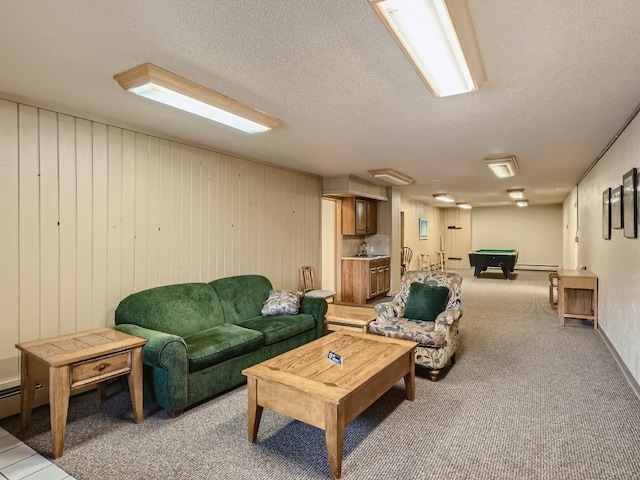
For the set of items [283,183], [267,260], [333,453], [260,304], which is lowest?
[333,453]

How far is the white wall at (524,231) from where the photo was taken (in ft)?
41.8

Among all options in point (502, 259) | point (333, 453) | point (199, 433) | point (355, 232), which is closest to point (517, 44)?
point (333, 453)

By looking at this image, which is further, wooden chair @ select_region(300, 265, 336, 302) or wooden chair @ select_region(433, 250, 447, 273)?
wooden chair @ select_region(433, 250, 447, 273)

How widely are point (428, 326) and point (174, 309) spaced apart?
2.42 metres

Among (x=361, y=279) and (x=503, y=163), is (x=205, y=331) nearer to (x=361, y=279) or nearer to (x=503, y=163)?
(x=361, y=279)

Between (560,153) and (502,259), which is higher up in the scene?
(560,153)

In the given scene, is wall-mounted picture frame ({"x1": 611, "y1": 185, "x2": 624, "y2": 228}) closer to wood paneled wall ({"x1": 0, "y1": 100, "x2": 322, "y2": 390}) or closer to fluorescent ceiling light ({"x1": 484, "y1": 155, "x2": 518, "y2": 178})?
fluorescent ceiling light ({"x1": 484, "y1": 155, "x2": 518, "y2": 178})

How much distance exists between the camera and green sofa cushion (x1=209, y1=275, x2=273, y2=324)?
155 inches

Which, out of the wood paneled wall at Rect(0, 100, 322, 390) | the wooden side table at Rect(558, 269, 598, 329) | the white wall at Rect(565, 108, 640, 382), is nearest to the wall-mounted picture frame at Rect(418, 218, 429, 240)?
the white wall at Rect(565, 108, 640, 382)

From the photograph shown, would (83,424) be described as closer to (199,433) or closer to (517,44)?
(199,433)

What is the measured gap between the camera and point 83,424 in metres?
2.61

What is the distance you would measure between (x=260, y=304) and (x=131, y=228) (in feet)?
5.22

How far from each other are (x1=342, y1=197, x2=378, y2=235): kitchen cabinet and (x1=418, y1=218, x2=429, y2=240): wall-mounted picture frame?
4.84 metres

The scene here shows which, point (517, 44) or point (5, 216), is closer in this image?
point (517, 44)
